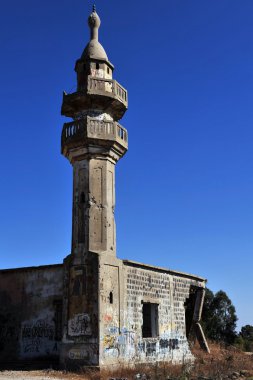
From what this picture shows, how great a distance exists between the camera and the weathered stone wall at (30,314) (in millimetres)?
19906

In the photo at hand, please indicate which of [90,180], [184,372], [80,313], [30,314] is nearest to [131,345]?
[184,372]

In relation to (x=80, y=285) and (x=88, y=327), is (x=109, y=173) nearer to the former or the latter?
(x=80, y=285)

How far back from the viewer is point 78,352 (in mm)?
17484

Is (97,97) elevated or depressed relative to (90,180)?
elevated

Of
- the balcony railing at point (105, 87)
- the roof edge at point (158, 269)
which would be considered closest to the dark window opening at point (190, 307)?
the roof edge at point (158, 269)

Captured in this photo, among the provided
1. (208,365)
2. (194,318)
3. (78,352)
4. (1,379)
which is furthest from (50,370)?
(194,318)

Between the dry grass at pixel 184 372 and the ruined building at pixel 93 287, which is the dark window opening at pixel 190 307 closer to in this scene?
the ruined building at pixel 93 287

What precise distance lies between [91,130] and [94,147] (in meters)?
0.72

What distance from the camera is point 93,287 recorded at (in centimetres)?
1798

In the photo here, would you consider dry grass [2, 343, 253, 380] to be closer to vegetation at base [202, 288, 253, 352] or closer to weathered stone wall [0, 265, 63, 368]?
weathered stone wall [0, 265, 63, 368]

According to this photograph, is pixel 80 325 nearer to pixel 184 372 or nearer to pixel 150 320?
pixel 184 372

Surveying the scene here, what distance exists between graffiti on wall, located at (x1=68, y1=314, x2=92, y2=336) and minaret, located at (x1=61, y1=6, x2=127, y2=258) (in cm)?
Answer: 240

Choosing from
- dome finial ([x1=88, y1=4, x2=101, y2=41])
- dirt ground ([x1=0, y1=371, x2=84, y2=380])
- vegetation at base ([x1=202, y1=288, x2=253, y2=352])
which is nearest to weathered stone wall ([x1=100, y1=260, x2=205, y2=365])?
dirt ground ([x1=0, y1=371, x2=84, y2=380])

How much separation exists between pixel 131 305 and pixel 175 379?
4.04 metres
